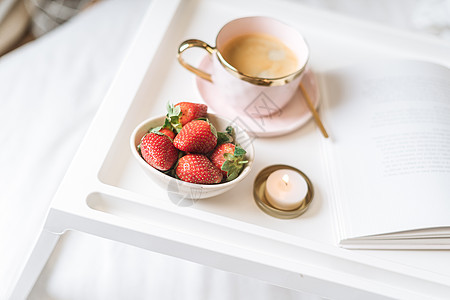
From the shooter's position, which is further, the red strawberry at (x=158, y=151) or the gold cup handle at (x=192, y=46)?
the gold cup handle at (x=192, y=46)

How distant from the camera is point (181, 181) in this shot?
554mm

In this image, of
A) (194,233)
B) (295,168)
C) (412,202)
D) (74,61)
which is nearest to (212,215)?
(194,233)

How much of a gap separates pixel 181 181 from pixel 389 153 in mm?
313

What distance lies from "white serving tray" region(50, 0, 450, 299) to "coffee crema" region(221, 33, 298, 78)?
84 mm

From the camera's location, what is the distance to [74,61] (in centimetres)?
102

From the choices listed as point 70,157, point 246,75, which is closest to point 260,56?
point 246,75

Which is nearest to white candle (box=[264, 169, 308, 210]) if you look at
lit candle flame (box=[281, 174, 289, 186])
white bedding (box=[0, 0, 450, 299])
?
lit candle flame (box=[281, 174, 289, 186])

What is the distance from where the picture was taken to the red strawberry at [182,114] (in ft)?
1.94

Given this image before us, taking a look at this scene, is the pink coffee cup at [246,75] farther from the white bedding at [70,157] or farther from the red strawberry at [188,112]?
the white bedding at [70,157]

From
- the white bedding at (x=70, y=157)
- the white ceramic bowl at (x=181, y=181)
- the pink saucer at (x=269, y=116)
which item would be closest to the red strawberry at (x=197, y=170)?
the white ceramic bowl at (x=181, y=181)

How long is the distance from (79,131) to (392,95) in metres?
0.60

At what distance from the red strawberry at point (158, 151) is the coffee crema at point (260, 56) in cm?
20

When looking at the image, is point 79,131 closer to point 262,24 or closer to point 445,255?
point 262,24

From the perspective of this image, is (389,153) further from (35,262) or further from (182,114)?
(35,262)
